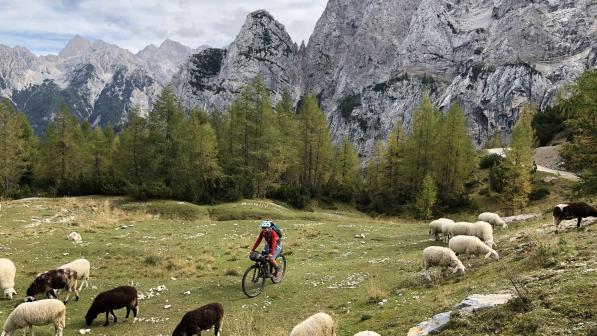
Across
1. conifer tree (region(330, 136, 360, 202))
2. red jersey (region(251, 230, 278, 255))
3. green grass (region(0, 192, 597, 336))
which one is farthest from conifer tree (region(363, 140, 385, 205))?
red jersey (region(251, 230, 278, 255))

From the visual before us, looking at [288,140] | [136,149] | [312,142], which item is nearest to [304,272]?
[136,149]

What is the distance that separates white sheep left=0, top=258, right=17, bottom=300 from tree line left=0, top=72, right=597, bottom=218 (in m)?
32.5

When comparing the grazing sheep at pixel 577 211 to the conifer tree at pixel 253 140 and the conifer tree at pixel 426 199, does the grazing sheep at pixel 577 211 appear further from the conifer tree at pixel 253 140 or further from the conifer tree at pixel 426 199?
the conifer tree at pixel 253 140

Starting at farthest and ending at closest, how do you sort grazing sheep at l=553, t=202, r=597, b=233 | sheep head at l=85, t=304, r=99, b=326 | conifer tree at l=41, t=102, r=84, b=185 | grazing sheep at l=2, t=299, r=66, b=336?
conifer tree at l=41, t=102, r=84, b=185
grazing sheep at l=553, t=202, r=597, b=233
sheep head at l=85, t=304, r=99, b=326
grazing sheep at l=2, t=299, r=66, b=336

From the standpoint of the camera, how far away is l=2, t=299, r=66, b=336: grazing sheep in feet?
47.5

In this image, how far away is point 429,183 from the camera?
185ft

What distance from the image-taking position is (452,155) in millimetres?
66688

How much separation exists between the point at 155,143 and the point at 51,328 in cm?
5003

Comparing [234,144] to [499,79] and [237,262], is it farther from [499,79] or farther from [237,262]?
[499,79]

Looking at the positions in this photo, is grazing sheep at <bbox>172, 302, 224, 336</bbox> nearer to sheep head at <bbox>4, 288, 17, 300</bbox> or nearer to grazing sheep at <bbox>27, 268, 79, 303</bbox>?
grazing sheep at <bbox>27, 268, 79, 303</bbox>

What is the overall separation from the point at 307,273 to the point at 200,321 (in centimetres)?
976

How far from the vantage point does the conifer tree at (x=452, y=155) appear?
66000 mm

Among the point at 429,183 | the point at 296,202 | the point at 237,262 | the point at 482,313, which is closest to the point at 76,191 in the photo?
the point at 296,202

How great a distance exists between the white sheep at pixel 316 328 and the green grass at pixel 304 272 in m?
1.58
